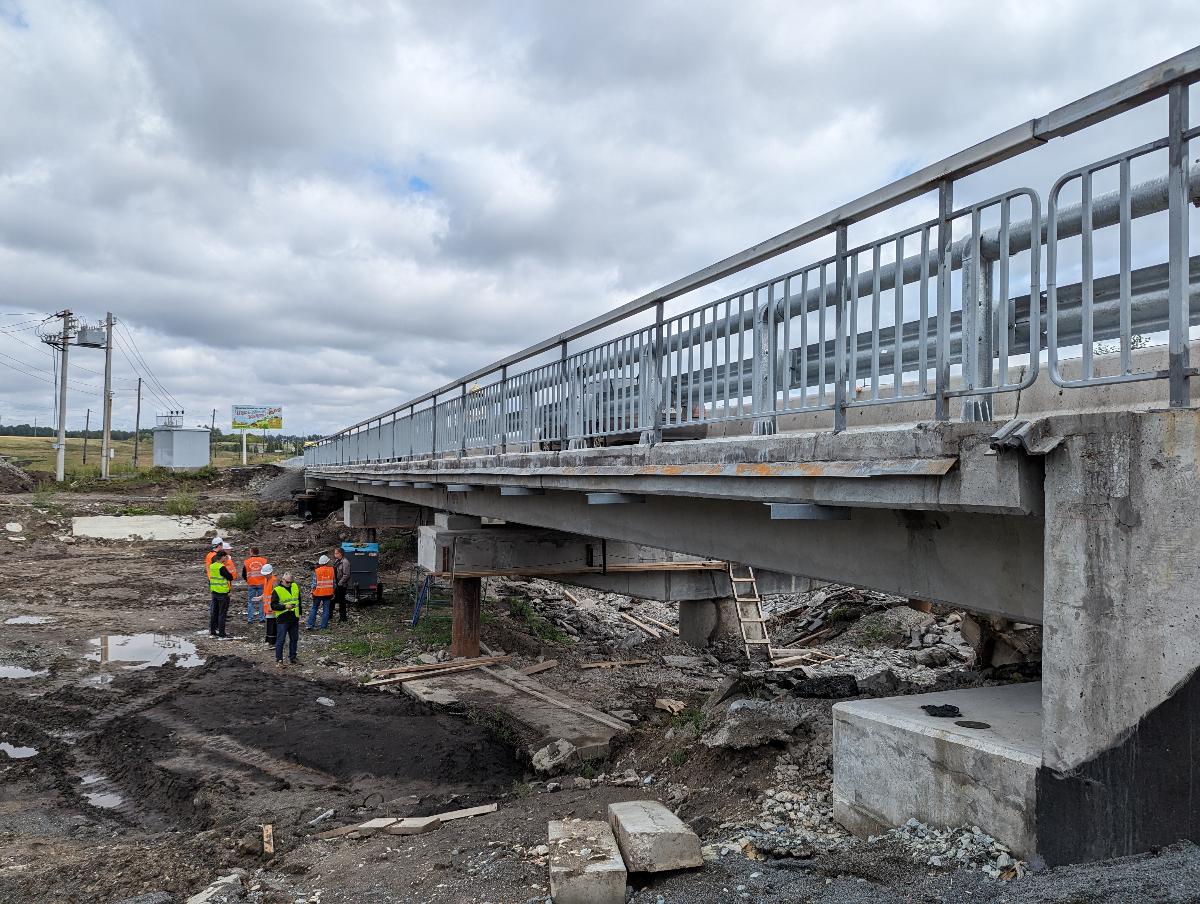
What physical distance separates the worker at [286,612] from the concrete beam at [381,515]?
9.12 metres

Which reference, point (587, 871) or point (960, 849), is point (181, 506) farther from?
point (960, 849)

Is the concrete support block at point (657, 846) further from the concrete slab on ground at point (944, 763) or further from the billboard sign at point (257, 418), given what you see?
the billboard sign at point (257, 418)

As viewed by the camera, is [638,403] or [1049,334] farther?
[638,403]

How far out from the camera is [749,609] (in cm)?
1591

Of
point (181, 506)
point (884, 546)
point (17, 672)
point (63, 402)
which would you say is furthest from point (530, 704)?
point (63, 402)

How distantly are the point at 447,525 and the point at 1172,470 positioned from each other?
454 inches

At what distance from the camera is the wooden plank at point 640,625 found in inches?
676

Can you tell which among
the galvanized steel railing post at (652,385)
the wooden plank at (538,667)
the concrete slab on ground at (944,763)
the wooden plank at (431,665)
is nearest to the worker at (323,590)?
the wooden plank at (431,665)

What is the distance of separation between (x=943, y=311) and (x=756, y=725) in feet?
10.9

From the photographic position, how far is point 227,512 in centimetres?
3309

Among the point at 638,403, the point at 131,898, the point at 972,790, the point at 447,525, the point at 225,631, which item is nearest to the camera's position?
the point at 972,790

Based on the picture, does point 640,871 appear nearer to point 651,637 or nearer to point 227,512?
point 651,637

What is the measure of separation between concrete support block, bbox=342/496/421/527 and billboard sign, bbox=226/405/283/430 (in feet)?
181

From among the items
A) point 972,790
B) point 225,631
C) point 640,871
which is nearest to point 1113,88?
point 972,790
